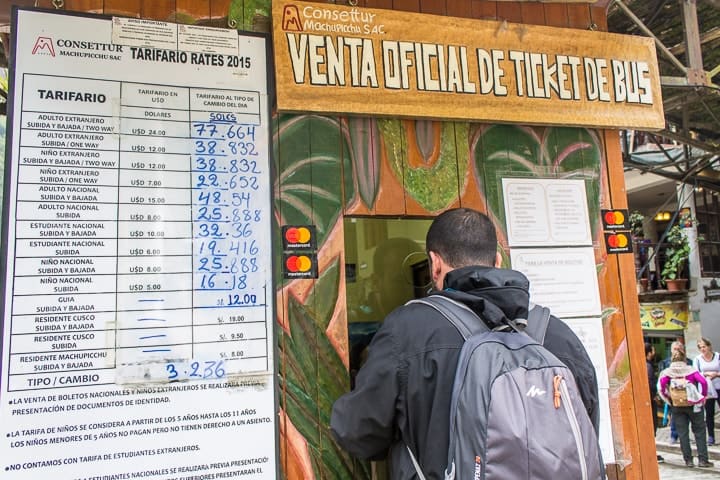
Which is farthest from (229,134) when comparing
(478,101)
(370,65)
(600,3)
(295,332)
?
(600,3)

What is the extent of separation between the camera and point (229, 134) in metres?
2.62

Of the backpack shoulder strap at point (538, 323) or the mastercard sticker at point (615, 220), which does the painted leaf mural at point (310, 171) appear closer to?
the backpack shoulder strap at point (538, 323)

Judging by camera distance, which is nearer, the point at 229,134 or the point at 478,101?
the point at 229,134

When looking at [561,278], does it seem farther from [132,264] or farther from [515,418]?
[132,264]

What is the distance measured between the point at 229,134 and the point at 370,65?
2.48 feet

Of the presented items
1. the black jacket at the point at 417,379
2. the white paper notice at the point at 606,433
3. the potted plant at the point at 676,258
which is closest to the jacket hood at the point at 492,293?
the black jacket at the point at 417,379

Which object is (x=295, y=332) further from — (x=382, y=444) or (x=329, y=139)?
(x=329, y=139)

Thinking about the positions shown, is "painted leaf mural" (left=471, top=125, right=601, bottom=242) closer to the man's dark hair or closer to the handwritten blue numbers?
the man's dark hair

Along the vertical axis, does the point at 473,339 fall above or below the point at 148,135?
below

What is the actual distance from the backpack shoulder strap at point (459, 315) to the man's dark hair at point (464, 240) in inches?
7.0

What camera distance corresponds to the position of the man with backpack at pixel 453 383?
1.70 metres

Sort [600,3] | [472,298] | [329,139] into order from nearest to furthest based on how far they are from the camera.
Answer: [472,298] → [329,139] → [600,3]

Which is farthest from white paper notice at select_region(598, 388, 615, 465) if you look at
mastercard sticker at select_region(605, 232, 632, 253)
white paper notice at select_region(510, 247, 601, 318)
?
mastercard sticker at select_region(605, 232, 632, 253)

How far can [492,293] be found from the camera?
1.99m
